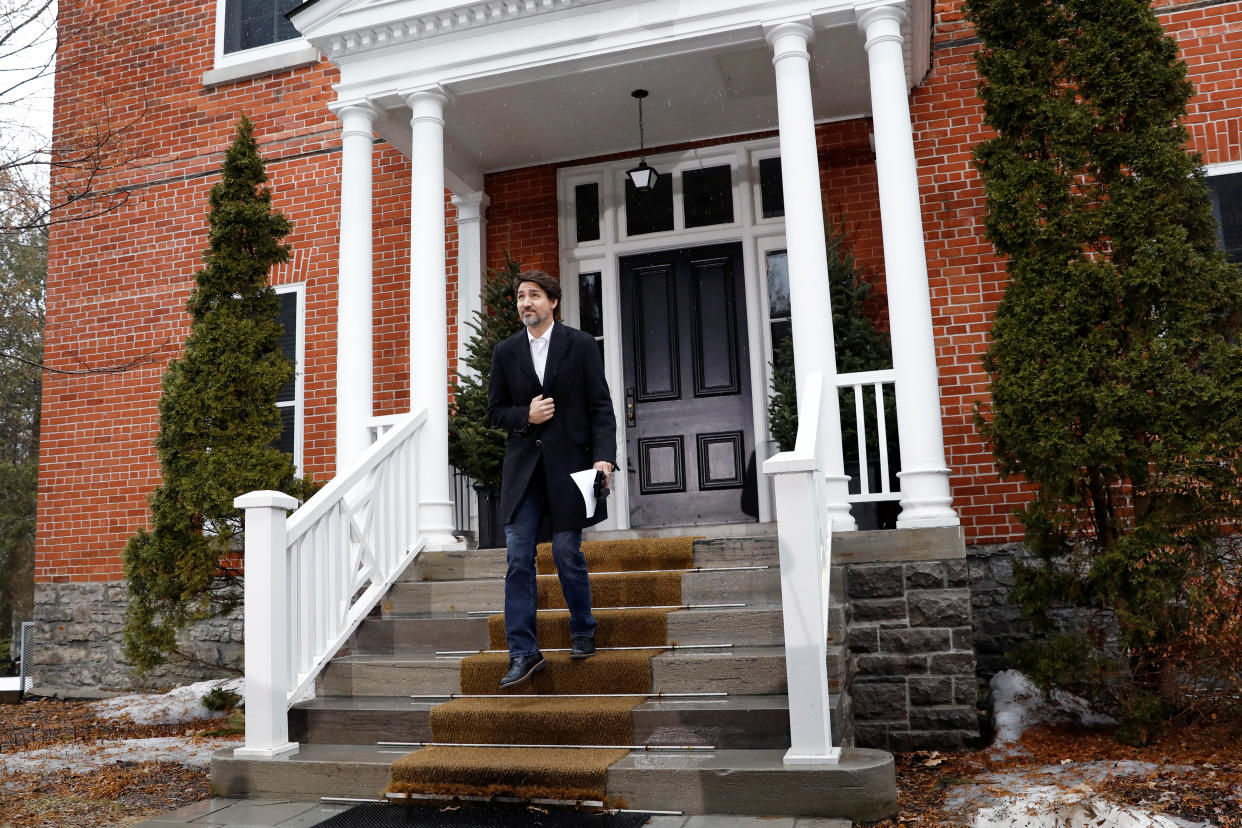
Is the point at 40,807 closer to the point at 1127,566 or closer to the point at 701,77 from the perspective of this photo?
the point at 1127,566

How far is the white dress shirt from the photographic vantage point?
4617 millimetres

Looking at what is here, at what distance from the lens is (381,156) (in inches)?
350

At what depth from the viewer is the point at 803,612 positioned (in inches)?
157

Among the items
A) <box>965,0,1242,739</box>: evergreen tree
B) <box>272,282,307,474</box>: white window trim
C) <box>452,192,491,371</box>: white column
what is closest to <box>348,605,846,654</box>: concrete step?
<box>965,0,1242,739</box>: evergreen tree

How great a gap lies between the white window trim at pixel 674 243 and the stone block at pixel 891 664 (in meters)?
2.20

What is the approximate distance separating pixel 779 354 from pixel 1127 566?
304 centimetres

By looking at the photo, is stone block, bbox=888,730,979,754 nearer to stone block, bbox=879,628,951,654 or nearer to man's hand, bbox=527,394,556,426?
stone block, bbox=879,628,951,654

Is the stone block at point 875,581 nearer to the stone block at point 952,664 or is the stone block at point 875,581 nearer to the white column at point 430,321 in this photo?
the stone block at point 952,664

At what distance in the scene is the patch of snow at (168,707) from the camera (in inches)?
292

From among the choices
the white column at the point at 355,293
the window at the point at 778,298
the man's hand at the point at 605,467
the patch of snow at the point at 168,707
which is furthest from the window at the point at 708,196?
the patch of snow at the point at 168,707

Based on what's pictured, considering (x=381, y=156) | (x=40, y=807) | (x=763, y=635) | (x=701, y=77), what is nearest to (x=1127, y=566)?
(x=763, y=635)

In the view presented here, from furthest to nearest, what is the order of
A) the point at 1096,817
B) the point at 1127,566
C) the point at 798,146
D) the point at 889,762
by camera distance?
the point at 798,146 → the point at 1127,566 → the point at 889,762 → the point at 1096,817

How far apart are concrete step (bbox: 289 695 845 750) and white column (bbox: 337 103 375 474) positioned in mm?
2268

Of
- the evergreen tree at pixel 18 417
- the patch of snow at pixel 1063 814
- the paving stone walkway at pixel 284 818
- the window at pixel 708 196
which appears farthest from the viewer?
the evergreen tree at pixel 18 417
